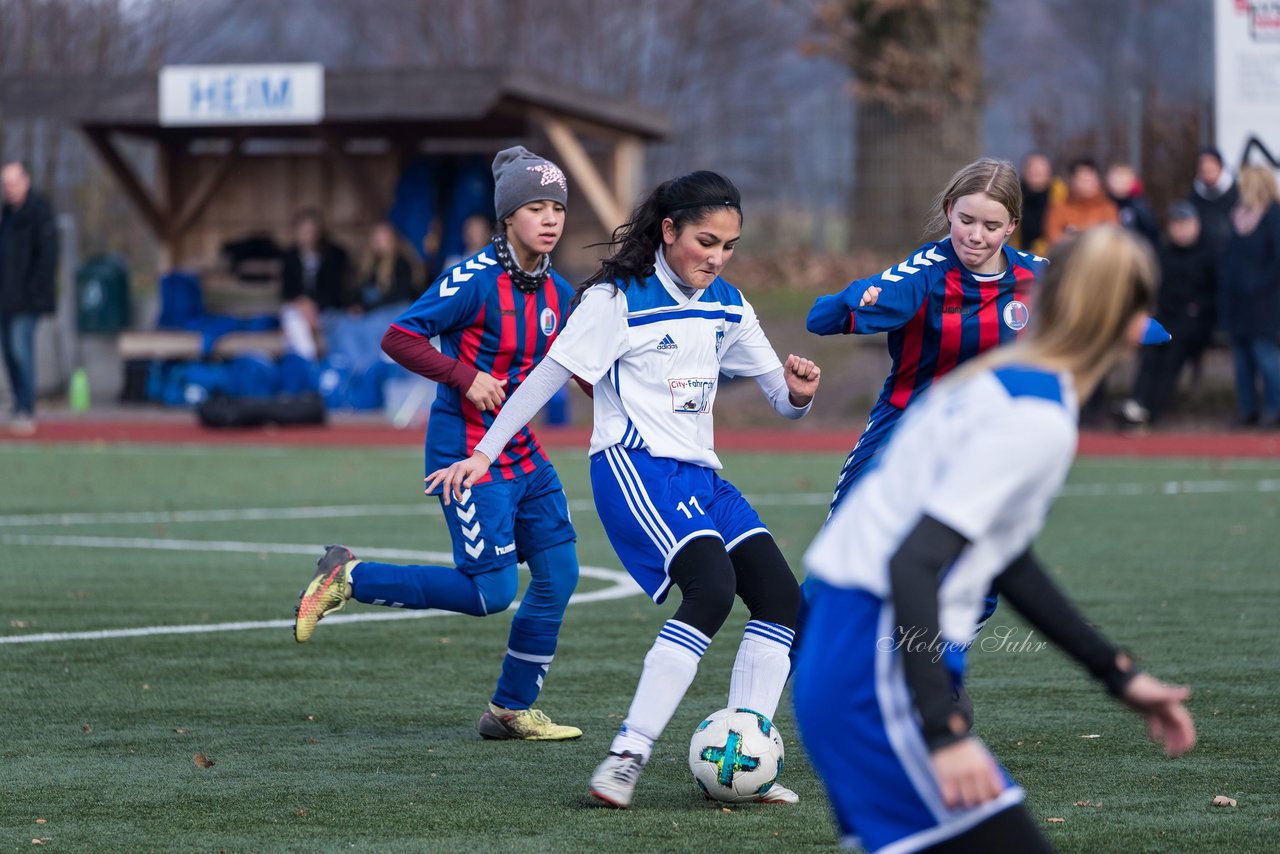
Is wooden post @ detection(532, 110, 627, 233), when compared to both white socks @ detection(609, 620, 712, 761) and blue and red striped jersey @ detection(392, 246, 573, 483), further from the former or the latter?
white socks @ detection(609, 620, 712, 761)

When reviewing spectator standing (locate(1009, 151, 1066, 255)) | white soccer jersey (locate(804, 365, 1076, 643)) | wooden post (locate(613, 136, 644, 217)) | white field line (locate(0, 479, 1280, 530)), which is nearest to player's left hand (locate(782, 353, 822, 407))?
white soccer jersey (locate(804, 365, 1076, 643))

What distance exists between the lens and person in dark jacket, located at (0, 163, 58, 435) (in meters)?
18.0

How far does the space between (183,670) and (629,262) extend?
9.05 feet

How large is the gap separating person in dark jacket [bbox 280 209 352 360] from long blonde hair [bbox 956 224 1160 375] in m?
19.2

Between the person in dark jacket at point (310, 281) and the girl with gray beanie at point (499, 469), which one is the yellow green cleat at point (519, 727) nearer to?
the girl with gray beanie at point (499, 469)

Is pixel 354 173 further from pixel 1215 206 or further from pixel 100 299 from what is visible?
pixel 1215 206

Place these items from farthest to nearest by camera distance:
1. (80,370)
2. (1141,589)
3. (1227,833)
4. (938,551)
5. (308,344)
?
(80,370) → (308,344) → (1141,589) → (1227,833) → (938,551)

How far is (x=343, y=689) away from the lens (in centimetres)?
678

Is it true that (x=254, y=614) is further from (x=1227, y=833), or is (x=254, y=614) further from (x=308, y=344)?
(x=308, y=344)

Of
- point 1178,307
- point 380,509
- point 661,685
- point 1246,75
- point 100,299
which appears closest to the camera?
point 661,685

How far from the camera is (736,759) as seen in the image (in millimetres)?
5031

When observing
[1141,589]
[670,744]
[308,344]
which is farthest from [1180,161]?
[670,744]

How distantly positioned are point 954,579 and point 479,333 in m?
3.31

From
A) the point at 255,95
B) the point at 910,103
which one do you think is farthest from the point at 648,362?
the point at 910,103
